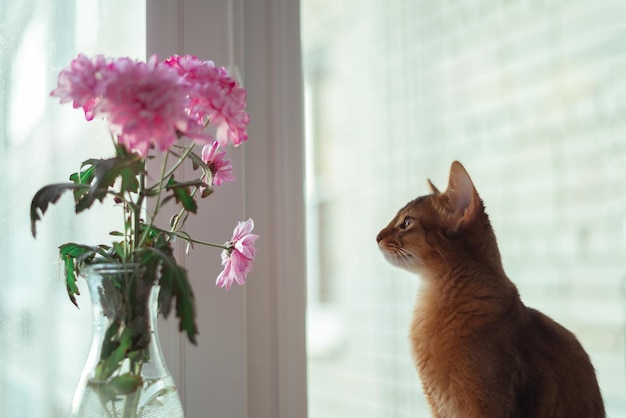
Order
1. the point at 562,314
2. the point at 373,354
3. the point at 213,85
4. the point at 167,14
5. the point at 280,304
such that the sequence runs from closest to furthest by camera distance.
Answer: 1. the point at 213,85
2. the point at 167,14
3. the point at 280,304
4. the point at 562,314
5. the point at 373,354

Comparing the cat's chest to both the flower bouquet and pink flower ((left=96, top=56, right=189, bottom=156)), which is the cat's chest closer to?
the flower bouquet

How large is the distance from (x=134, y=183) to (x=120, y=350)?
0.71ft

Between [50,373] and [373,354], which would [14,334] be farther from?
[373,354]

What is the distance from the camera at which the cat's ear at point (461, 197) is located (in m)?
1.09

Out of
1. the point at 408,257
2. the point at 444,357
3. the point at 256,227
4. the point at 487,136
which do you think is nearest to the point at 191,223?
Result: the point at 256,227

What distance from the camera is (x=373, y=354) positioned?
5.77 ft

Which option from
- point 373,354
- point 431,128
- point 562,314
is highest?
Answer: point 431,128

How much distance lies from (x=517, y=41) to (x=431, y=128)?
0.94 feet

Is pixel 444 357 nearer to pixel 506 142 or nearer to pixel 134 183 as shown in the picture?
pixel 134 183

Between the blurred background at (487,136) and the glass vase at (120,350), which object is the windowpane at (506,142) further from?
the glass vase at (120,350)

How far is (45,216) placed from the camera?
109 cm

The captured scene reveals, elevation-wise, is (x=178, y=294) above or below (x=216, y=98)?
Result: below

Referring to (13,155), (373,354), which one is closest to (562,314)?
(373,354)

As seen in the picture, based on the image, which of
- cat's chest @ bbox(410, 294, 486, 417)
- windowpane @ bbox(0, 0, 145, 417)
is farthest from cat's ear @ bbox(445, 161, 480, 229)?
windowpane @ bbox(0, 0, 145, 417)
